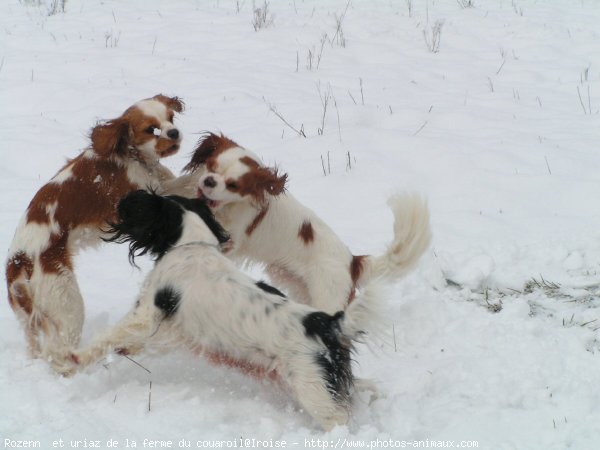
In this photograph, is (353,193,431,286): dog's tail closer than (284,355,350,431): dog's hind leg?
No

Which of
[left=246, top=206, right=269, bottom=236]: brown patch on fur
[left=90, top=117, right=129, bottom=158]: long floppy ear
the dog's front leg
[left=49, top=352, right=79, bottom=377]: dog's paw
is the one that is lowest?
[left=49, top=352, right=79, bottom=377]: dog's paw

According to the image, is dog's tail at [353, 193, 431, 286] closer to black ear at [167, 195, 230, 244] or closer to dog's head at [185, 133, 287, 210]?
dog's head at [185, 133, 287, 210]

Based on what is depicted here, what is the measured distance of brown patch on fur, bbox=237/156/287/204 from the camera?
4.00 metres

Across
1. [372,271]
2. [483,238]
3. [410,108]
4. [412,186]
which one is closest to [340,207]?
[412,186]

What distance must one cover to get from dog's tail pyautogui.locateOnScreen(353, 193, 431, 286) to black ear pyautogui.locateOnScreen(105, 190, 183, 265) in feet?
3.86

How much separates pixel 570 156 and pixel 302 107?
2.76 metres

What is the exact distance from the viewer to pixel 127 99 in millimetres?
7520

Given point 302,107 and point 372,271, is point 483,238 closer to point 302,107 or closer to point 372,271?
point 372,271

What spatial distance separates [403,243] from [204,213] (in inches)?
44.7

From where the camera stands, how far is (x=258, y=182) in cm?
A: 402

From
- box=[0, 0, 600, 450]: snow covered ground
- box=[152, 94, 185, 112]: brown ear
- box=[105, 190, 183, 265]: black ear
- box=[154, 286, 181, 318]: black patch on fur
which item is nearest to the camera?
box=[0, 0, 600, 450]: snow covered ground

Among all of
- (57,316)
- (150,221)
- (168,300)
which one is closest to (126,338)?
(168,300)

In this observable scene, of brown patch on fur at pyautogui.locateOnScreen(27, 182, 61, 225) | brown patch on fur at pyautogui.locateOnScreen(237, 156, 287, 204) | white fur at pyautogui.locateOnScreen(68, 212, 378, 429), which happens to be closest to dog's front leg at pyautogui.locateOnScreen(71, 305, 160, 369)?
white fur at pyautogui.locateOnScreen(68, 212, 378, 429)

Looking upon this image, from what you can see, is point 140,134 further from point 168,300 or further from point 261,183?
point 168,300
